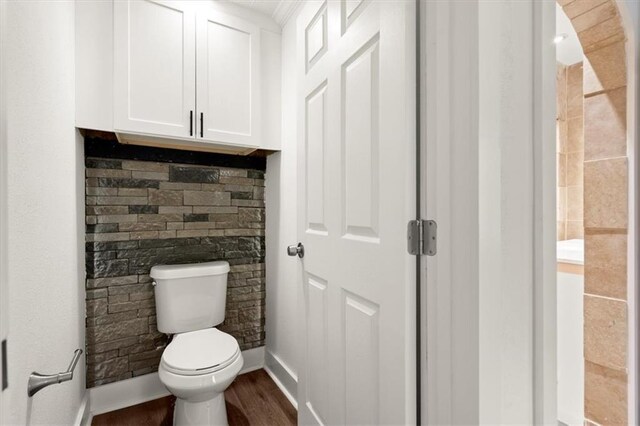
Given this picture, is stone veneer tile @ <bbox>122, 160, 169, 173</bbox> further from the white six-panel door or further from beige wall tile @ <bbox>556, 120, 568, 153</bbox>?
beige wall tile @ <bbox>556, 120, 568, 153</bbox>

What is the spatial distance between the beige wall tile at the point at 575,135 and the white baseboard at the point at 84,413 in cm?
348

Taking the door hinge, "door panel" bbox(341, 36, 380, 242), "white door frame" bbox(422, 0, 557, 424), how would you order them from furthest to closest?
"door panel" bbox(341, 36, 380, 242) < the door hinge < "white door frame" bbox(422, 0, 557, 424)

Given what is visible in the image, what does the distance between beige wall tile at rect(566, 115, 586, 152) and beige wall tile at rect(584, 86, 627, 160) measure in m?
1.00

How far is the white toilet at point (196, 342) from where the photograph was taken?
1429 millimetres

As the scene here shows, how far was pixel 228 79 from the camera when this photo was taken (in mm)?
1859

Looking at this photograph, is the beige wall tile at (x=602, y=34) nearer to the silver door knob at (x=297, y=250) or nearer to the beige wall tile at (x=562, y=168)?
the beige wall tile at (x=562, y=168)

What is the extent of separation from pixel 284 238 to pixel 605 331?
1.69 m

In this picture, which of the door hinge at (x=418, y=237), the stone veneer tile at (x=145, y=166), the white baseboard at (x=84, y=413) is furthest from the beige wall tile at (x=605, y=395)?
the stone veneer tile at (x=145, y=166)

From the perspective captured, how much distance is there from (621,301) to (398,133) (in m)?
1.40

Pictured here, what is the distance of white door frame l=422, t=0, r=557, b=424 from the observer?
0.74 m

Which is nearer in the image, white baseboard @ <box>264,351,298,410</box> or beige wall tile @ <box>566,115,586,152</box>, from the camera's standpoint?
white baseboard @ <box>264,351,298,410</box>

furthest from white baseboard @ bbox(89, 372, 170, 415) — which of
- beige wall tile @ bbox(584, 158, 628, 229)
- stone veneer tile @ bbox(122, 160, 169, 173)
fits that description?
beige wall tile @ bbox(584, 158, 628, 229)

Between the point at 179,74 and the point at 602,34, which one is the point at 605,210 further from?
the point at 179,74

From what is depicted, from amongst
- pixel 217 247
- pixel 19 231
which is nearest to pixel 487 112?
pixel 19 231
